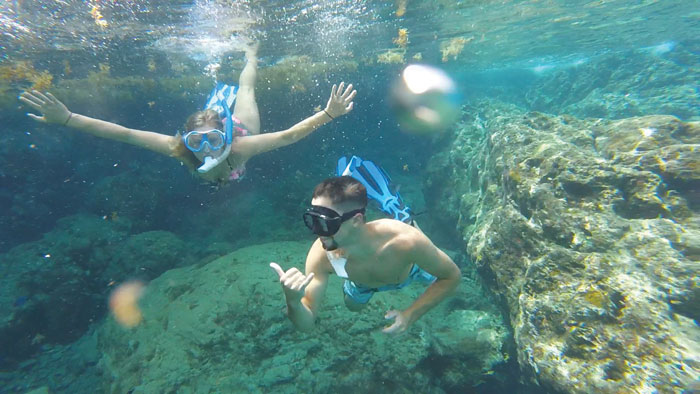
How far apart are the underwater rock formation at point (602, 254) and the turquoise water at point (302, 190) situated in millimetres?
37

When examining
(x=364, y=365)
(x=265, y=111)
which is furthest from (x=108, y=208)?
(x=364, y=365)

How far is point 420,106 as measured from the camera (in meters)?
16.5

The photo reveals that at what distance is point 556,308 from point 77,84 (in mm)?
18816

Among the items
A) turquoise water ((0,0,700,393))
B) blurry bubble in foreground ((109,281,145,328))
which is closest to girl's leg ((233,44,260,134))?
turquoise water ((0,0,700,393))

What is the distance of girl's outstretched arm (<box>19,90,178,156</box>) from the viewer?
A: 14.3 ft

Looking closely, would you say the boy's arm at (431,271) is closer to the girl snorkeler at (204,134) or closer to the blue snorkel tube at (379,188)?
the blue snorkel tube at (379,188)

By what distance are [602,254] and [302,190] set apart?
850cm

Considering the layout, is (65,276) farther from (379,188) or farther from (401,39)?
(401,39)

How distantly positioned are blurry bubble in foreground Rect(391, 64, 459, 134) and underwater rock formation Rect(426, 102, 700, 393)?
8.20 meters

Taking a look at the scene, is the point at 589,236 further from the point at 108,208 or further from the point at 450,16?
the point at 450,16

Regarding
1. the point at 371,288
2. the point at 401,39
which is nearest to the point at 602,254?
the point at 371,288

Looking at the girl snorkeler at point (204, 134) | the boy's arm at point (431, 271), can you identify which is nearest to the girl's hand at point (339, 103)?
the girl snorkeler at point (204, 134)

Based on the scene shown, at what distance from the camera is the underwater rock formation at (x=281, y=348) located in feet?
14.6

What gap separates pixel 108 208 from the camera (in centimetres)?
1116
